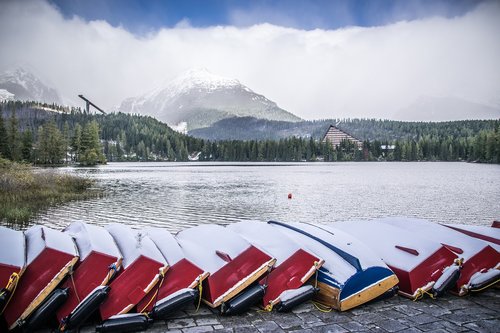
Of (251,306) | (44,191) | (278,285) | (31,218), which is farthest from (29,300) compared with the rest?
(44,191)

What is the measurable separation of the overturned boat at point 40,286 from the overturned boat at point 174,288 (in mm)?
1337

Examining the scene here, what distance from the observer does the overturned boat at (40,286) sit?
618 centimetres

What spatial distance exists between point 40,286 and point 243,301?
3.34 metres

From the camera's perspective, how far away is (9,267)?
627cm

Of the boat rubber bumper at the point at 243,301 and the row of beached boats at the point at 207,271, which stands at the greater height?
the row of beached boats at the point at 207,271

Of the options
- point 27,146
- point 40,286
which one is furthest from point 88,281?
point 27,146

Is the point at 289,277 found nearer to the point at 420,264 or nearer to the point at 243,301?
the point at 243,301

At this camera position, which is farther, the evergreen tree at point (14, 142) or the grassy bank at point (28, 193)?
the evergreen tree at point (14, 142)

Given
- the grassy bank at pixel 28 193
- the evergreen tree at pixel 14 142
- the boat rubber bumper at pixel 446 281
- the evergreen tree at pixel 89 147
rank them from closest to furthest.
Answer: the boat rubber bumper at pixel 446 281, the grassy bank at pixel 28 193, the evergreen tree at pixel 14 142, the evergreen tree at pixel 89 147

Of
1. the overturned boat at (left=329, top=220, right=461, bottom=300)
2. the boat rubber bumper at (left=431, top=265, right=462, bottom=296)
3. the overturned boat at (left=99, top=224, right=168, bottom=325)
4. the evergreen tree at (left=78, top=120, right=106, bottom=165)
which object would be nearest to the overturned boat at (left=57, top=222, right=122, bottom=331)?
the overturned boat at (left=99, top=224, right=168, bottom=325)

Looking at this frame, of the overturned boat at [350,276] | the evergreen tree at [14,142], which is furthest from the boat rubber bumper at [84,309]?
the evergreen tree at [14,142]

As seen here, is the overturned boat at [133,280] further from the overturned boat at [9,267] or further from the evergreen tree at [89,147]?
the evergreen tree at [89,147]

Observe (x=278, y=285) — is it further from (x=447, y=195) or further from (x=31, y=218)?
(x=447, y=195)

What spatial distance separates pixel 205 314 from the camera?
7113 millimetres
